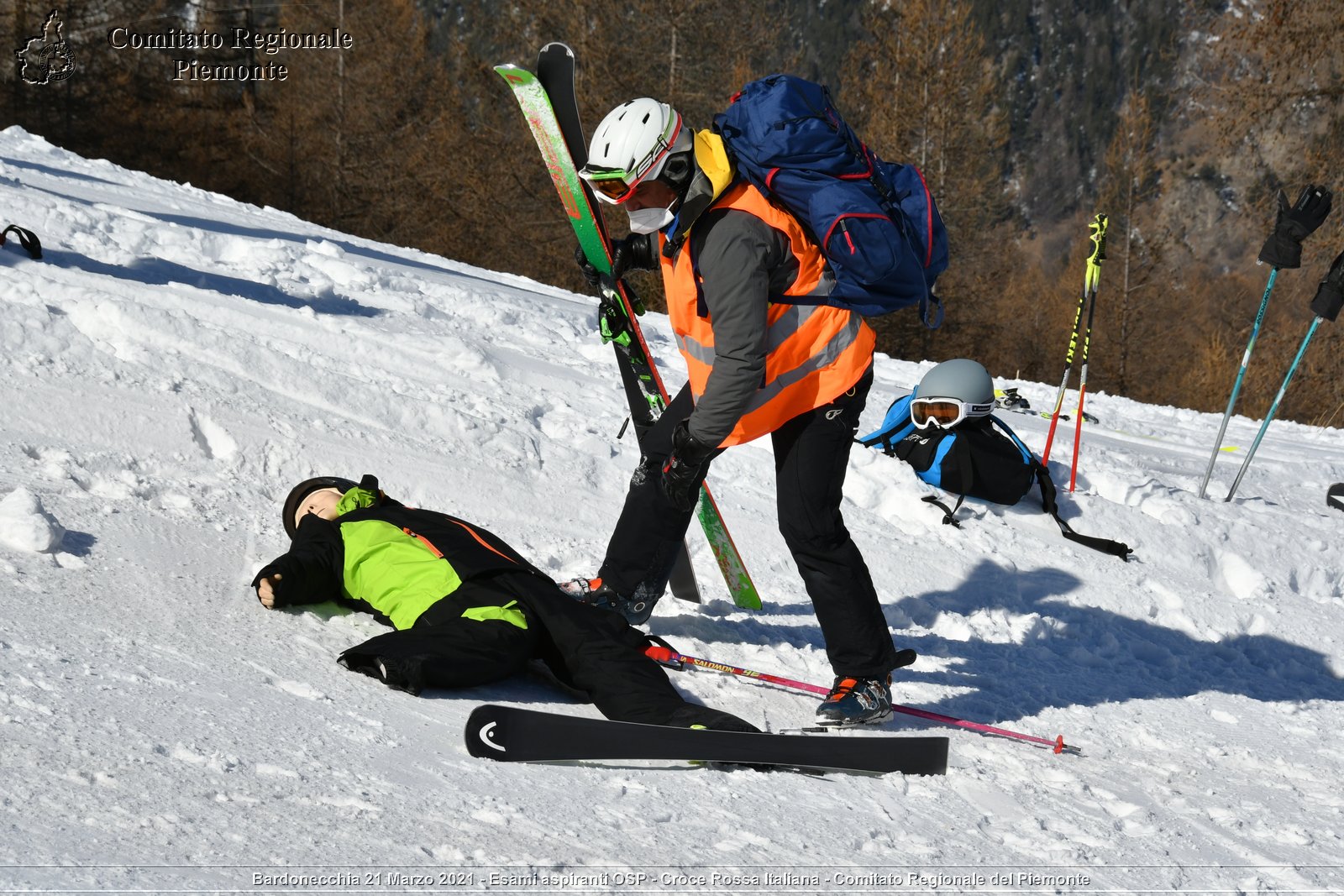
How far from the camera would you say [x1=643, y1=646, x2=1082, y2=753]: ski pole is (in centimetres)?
341

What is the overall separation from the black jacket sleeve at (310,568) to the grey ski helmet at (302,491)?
0.26 metres

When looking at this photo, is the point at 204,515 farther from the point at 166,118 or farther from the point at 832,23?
the point at 832,23

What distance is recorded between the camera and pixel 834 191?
118 inches

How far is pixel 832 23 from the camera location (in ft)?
386

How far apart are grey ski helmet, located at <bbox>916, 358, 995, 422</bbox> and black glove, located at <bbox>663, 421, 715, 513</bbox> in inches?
123

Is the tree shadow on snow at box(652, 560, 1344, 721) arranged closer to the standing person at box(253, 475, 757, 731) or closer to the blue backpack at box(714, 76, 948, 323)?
the standing person at box(253, 475, 757, 731)

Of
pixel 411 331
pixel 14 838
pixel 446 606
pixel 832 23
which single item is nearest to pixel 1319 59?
pixel 411 331

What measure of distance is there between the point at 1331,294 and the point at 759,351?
5519 mm

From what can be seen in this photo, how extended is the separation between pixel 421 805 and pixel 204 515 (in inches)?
86.8

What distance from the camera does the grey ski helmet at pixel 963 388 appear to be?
624 centimetres

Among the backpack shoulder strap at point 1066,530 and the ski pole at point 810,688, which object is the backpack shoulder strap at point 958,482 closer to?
the backpack shoulder strap at point 1066,530

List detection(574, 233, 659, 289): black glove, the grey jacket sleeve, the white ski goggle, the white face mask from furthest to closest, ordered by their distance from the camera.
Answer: the white ski goggle
detection(574, 233, 659, 289): black glove
the white face mask
the grey jacket sleeve

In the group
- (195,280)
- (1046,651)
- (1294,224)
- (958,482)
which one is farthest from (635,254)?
(1294,224)

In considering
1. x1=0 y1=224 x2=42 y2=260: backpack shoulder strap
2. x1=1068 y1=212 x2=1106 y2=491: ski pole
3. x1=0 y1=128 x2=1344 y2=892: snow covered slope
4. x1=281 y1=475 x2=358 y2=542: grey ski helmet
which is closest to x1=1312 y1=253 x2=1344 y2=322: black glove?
x1=0 y1=128 x2=1344 y2=892: snow covered slope
